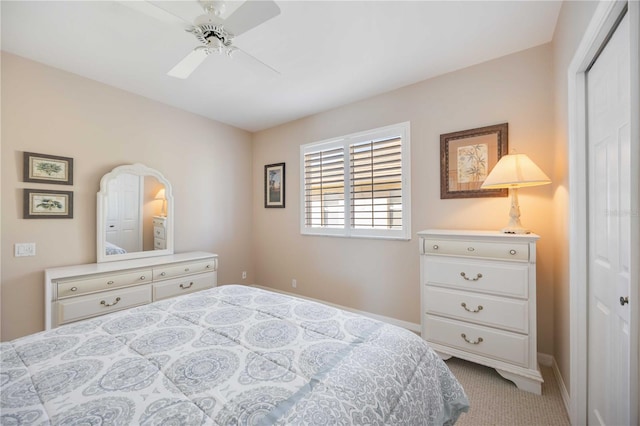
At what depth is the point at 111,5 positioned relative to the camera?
1786mm

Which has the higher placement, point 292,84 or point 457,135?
point 292,84

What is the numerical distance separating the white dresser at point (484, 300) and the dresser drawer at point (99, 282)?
8.95ft

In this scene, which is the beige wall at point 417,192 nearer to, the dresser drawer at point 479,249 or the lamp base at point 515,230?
the lamp base at point 515,230

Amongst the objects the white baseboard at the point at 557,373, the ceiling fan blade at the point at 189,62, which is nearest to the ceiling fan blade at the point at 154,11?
the ceiling fan blade at the point at 189,62

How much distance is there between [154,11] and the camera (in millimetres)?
1413

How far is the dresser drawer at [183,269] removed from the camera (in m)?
2.85

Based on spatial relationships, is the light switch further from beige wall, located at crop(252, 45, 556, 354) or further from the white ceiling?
beige wall, located at crop(252, 45, 556, 354)

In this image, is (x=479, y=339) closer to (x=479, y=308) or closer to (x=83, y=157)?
(x=479, y=308)

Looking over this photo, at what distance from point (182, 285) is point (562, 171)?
360cm

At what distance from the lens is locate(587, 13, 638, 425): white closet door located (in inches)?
Result: 43.6

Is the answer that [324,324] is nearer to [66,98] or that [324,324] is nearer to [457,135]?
[457,135]

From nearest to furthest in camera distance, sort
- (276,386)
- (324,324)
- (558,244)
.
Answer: (276,386) < (324,324) < (558,244)

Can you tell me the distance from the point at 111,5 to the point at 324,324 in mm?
2443

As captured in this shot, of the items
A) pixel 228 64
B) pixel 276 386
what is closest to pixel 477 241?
pixel 276 386
